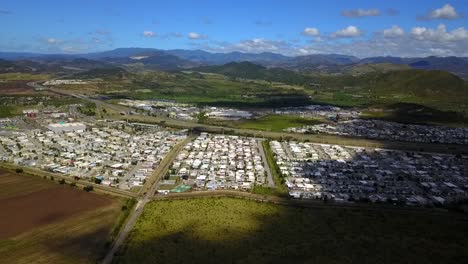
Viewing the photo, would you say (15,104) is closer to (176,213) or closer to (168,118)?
(168,118)

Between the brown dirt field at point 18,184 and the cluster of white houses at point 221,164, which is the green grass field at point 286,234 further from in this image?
the brown dirt field at point 18,184

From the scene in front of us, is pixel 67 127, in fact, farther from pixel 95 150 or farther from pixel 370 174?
pixel 370 174

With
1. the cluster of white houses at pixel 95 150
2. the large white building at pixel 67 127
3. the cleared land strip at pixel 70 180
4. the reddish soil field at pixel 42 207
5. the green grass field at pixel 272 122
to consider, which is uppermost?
the green grass field at pixel 272 122

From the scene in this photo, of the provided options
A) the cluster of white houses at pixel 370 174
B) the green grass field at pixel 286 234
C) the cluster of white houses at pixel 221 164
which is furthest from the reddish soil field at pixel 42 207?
the cluster of white houses at pixel 370 174

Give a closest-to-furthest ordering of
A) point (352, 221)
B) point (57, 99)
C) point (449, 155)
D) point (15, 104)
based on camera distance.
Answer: point (352, 221), point (449, 155), point (15, 104), point (57, 99)

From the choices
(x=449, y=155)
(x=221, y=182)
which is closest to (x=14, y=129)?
(x=221, y=182)

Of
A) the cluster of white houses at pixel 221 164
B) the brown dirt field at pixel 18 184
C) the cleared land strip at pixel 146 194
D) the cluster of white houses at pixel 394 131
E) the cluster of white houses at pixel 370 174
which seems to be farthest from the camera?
the cluster of white houses at pixel 394 131
